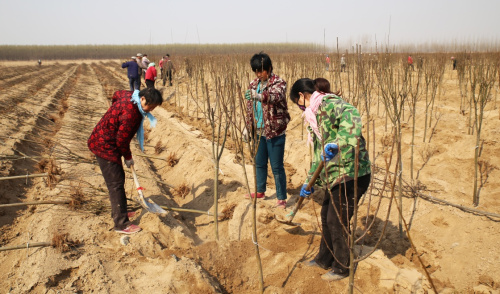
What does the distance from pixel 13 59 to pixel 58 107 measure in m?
55.1

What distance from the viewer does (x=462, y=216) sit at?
398 centimetres

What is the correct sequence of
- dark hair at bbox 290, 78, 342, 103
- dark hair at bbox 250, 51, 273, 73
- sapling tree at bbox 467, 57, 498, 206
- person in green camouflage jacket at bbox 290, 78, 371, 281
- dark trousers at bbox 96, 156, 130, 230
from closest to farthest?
person in green camouflage jacket at bbox 290, 78, 371, 281, dark hair at bbox 290, 78, 342, 103, dark trousers at bbox 96, 156, 130, 230, dark hair at bbox 250, 51, 273, 73, sapling tree at bbox 467, 57, 498, 206

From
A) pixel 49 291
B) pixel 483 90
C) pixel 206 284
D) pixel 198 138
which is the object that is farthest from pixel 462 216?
pixel 198 138

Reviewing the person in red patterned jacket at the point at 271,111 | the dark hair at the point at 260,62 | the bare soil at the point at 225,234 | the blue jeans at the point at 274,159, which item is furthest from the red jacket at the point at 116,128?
the blue jeans at the point at 274,159

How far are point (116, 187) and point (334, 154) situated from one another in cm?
204

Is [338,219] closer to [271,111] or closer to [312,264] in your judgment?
[312,264]

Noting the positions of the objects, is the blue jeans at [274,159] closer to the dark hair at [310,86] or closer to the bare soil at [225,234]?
the bare soil at [225,234]

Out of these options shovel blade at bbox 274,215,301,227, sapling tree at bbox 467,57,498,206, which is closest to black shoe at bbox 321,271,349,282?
shovel blade at bbox 274,215,301,227

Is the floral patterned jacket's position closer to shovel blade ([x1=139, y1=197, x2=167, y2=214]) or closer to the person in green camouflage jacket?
the person in green camouflage jacket

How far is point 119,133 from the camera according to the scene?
3.13m

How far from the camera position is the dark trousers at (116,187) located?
3203 mm

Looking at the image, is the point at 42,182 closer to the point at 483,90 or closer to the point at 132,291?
the point at 132,291

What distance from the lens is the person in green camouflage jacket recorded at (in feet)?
7.43

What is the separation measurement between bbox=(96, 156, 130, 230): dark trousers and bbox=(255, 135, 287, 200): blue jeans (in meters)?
1.41
